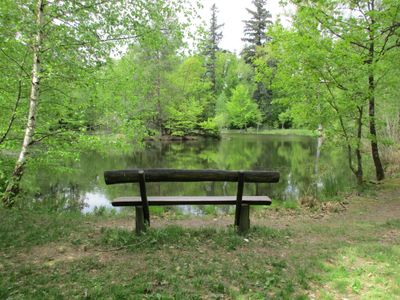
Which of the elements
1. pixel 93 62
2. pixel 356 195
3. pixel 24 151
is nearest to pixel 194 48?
pixel 93 62

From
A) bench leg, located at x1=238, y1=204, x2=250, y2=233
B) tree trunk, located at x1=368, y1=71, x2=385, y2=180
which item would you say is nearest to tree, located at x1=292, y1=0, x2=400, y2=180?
tree trunk, located at x1=368, y1=71, x2=385, y2=180

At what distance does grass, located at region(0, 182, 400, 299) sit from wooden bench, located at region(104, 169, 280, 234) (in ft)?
1.13

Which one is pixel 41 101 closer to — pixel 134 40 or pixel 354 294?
Answer: pixel 134 40

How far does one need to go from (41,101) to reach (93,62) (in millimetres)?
1772

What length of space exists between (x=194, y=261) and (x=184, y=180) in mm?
1242

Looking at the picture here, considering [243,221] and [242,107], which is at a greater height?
[242,107]

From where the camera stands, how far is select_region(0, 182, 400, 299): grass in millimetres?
3021

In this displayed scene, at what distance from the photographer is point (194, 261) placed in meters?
3.72

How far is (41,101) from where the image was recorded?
21.0ft

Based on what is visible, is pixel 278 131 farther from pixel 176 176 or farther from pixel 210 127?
pixel 176 176

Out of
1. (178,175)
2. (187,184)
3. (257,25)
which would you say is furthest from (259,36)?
(178,175)

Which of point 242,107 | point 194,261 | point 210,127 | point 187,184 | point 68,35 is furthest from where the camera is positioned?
point 242,107

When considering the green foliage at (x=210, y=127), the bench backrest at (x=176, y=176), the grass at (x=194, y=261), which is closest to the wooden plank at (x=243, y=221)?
the grass at (x=194, y=261)

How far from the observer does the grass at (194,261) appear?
3021mm
